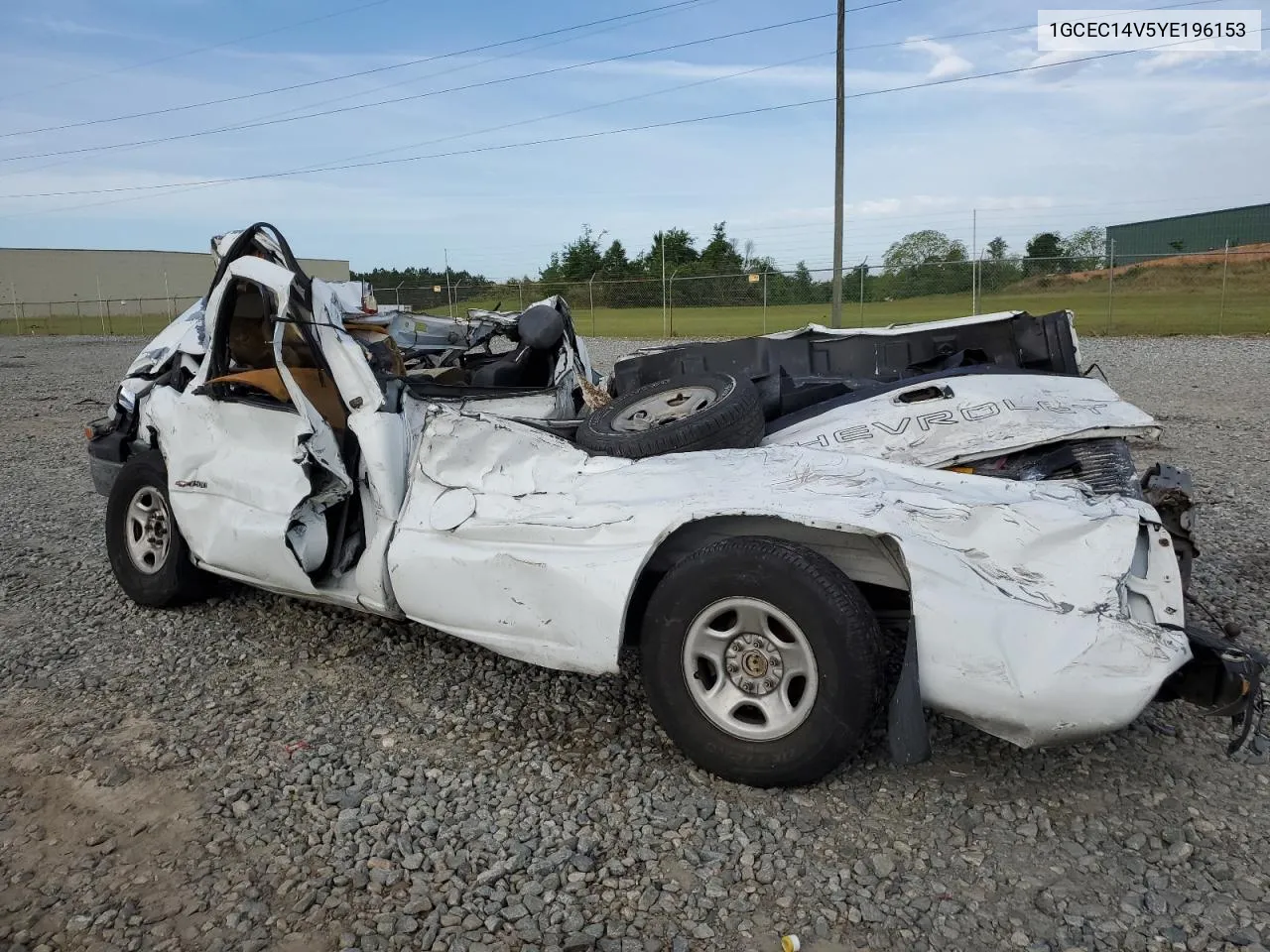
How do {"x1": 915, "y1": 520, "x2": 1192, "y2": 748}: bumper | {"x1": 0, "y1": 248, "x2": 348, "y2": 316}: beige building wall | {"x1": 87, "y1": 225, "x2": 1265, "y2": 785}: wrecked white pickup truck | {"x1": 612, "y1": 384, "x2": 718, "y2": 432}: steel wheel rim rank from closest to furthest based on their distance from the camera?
{"x1": 915, "y1": 520, "x2": 1192, "y2": 748}: bumper, {"x1": 87, "y1": 225, "x2": 1265, "y2": 785}: wrecked white pickup truck, {"x1": 612, "y1": 384, "x2": 718, "y2": 432}: steel wheel rim, {"x1": 0, "y1": 248, "x2": 348, "y2": 316}: beige building wall

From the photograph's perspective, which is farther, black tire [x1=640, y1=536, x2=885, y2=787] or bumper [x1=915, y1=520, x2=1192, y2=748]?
black tire [x1=640, y1=536, x2=885, y2=787]

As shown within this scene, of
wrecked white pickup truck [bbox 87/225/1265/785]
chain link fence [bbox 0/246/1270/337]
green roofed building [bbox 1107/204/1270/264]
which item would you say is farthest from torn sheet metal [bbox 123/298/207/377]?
green roofed building [bbox 1107/204/1270/264]

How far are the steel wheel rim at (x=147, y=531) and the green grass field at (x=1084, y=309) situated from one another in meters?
19.7

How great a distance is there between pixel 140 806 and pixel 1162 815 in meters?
3.26

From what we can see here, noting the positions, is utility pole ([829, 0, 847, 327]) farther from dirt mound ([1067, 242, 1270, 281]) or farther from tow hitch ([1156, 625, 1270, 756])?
tow hitch ([1156, 625, 1270, 756])

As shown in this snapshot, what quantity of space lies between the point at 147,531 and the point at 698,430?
3.16 m

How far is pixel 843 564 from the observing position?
3111 millimetres

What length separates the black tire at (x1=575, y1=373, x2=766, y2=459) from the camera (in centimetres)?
358

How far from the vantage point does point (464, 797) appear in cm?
315

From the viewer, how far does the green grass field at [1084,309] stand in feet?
73.3

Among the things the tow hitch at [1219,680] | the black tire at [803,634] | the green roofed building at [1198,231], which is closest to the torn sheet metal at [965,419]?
the black tire at [803,634]

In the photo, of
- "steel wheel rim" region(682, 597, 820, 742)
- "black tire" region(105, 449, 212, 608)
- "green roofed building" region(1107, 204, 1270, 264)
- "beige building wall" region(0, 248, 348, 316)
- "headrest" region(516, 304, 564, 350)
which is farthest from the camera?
"beige building wall" region(0, 248, 348, 316)

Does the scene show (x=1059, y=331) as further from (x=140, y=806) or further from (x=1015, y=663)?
(x=140, y=806)

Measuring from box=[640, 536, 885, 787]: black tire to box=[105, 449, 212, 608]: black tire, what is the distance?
9.38 feet
